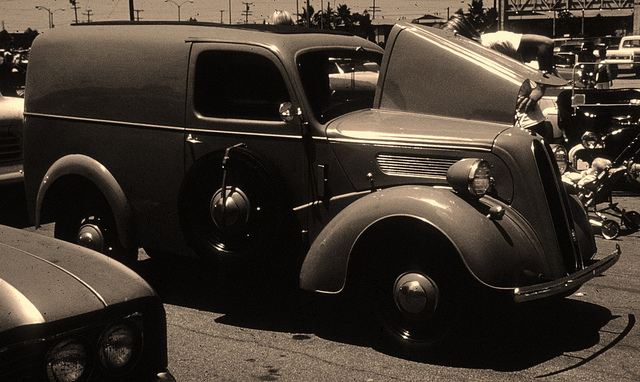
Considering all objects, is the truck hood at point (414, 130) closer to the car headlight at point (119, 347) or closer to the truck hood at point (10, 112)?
the car headlight at point (119, 347)

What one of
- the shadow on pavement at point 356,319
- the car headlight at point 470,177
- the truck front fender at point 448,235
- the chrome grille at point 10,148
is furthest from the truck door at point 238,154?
the chrome grille at point 10,148

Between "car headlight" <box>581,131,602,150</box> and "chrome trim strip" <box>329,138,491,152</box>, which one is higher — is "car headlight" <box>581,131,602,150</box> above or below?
below

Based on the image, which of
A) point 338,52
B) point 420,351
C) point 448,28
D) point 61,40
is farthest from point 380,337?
point 61,40

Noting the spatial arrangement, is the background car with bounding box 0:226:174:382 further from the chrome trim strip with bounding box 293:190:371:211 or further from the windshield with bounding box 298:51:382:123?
the windshield with bounding box 298:51:382:123

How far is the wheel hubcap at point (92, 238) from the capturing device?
664cm

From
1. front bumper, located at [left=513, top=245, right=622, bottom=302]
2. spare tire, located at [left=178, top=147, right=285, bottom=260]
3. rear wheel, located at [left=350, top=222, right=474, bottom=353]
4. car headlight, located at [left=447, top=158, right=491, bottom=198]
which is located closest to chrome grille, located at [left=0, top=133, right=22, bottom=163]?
spare tire, located at [left=178, top=147, right=285, bottom=260]

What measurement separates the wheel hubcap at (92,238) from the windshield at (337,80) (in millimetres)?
2056

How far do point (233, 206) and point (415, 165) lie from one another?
48.6 inches

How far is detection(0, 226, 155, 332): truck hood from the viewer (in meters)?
2.81

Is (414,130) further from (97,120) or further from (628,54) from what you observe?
(628,54)

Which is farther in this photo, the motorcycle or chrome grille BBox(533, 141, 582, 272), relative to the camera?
the motorcycle

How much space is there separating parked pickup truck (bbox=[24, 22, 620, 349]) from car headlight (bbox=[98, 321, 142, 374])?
7.53 feet

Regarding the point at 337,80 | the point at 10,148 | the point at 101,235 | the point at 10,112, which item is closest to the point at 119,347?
the point at 337,80

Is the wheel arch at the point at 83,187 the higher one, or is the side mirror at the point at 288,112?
the side mirror at the point at 288,112
